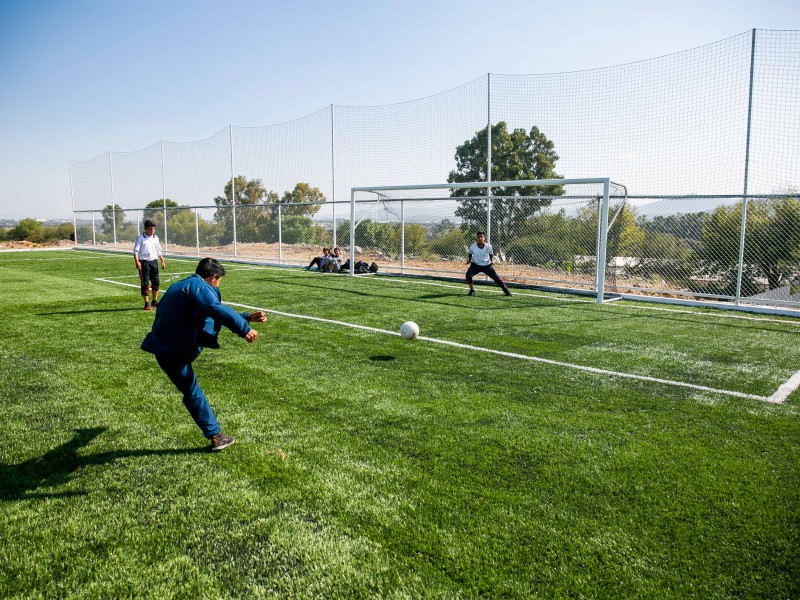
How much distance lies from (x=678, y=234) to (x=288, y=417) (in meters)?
12.0

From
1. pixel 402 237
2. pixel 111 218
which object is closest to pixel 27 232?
pixel 111 218

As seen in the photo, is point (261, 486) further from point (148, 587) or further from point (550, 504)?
point (550, 504)

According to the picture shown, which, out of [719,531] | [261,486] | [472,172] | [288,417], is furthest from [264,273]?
[719,531]

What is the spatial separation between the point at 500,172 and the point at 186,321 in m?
16.9

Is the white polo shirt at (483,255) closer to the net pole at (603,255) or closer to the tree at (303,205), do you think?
the net pole at (603,255)

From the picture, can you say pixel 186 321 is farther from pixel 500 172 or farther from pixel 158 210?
pixel 158 210

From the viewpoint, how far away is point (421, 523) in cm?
325

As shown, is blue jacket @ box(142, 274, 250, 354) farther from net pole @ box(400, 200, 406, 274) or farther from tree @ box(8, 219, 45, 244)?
tree @ box(8, 219, 45, 244)

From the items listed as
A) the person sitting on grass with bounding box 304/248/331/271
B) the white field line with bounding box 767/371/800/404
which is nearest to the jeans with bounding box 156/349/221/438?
the white field line with bounding box 767/371/800/404

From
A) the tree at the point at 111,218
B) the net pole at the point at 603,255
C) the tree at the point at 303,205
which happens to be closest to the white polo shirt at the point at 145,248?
the net pole at the point at 603,255

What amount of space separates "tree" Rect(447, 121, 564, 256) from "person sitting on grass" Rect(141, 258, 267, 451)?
Answer: 13.3m

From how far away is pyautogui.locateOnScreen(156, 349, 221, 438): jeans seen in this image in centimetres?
417

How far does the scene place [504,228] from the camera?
56.1 ft

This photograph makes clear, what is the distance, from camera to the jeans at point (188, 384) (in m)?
4.17
